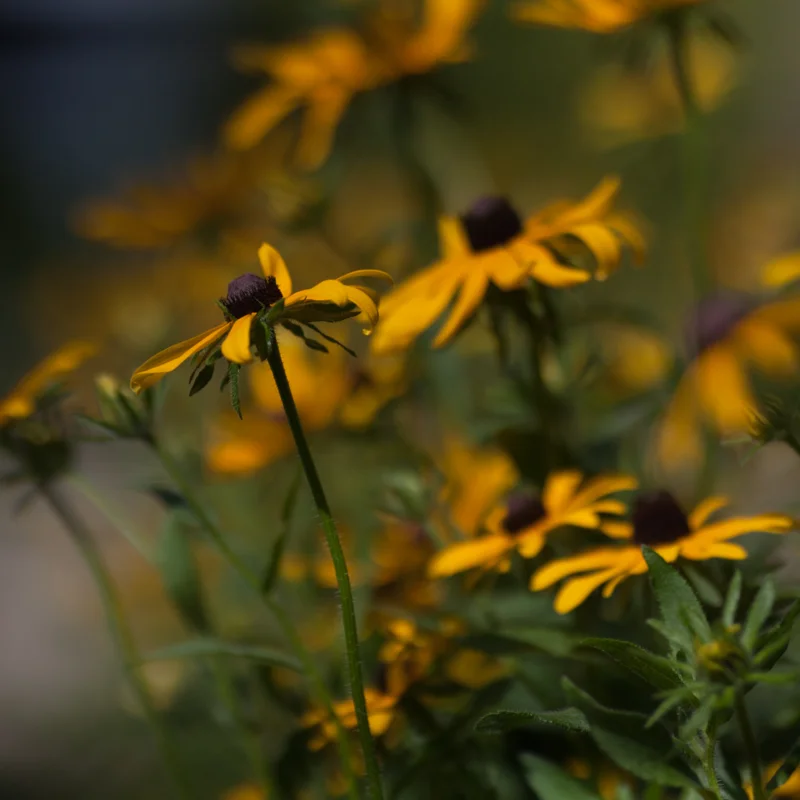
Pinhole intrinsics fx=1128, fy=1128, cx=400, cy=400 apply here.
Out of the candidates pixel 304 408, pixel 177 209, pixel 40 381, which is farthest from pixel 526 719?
pixel 177 209

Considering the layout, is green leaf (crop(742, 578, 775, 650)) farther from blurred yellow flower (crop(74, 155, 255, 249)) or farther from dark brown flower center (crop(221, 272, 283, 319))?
blurred yellow flower (crop(74, 155, 255, 249))

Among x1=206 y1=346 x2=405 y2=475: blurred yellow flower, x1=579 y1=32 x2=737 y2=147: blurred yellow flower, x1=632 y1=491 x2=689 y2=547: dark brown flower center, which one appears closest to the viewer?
x1=632 y1=491 x2=689 y2=547: dark brown flower center

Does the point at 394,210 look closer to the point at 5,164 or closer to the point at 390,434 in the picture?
the point at 390,434

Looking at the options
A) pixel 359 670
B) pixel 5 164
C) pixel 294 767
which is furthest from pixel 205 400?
pixel 5 164

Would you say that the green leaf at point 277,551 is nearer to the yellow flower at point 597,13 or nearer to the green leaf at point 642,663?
the green leaf at point 642,663

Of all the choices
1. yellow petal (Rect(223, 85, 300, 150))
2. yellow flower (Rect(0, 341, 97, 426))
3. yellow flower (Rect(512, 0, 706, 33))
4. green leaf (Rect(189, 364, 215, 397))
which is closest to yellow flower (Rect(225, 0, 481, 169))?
yellow petal (Rect(223, 85, 300, 150))
